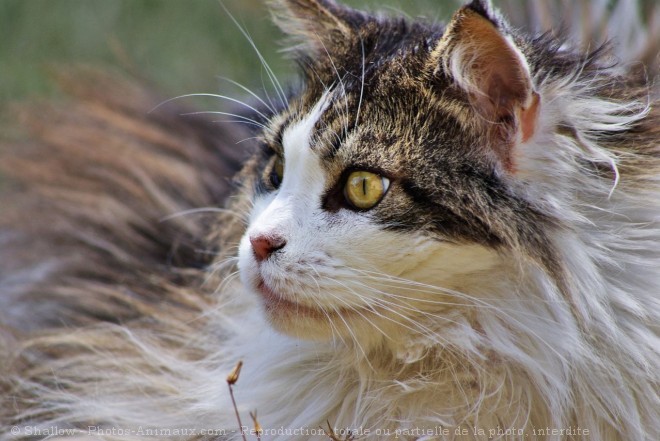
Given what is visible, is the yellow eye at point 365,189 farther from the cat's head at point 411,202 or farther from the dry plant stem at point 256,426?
the dry plant stem at point 256,426

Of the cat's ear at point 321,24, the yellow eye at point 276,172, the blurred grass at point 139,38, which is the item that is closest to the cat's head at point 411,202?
the yellow eye at point 276,172

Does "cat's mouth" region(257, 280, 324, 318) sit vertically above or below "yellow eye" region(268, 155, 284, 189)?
below

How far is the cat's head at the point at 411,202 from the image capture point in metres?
1.50

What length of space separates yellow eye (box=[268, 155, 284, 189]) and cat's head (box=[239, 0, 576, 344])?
0.43 feet

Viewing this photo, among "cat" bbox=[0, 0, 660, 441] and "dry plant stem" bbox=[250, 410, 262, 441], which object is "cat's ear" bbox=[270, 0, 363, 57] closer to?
"cat" bbox=[0, 0, 660, 441]

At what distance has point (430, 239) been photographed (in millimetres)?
1499

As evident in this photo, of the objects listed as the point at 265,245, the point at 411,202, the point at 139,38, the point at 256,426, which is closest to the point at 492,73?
the point at 411,202

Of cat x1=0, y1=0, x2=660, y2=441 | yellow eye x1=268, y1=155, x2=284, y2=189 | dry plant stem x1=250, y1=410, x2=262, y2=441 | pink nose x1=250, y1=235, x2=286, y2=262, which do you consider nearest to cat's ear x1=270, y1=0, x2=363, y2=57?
cat x1=0, y1=0, x2=660, y2=441

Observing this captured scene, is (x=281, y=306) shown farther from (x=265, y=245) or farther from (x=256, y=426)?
(x=256, y=426)

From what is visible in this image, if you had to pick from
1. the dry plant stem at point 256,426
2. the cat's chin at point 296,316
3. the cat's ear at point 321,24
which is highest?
the cat's ear at point 321,24

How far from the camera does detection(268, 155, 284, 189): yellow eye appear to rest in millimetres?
1774

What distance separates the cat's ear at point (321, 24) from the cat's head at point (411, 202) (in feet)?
0.86

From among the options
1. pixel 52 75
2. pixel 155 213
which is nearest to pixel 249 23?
pixel 52 75

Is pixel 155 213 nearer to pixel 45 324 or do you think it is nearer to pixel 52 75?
pixel 45 324
